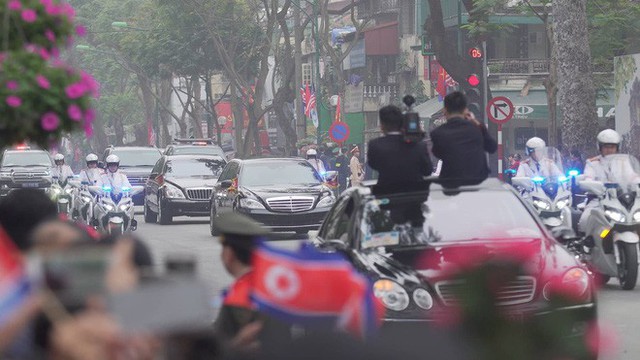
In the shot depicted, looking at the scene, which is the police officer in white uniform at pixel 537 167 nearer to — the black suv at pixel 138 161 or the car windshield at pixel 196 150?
the car windshield at pixel 196 150

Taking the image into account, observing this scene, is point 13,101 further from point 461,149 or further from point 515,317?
point 461,149

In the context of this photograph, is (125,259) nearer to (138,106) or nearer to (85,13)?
(85,13)

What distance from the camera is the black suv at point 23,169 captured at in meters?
41.2

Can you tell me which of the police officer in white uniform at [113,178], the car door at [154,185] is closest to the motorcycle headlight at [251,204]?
the police officer in white uniform at [113,178]

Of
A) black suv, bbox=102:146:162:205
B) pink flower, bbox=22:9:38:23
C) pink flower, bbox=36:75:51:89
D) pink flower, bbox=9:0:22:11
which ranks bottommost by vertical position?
black suv, bbox=102:146:162:205

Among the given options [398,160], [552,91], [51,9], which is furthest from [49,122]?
[552,91]

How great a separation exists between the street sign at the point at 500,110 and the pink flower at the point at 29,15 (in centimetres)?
2536

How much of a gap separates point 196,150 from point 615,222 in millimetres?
22935

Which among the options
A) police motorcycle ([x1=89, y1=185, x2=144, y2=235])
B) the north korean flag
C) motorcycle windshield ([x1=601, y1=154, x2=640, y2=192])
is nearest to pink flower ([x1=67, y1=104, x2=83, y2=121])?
the north korean flag

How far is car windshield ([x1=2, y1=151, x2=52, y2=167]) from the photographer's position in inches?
1687

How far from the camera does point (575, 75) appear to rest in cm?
2936

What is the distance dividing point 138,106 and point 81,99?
277 feet

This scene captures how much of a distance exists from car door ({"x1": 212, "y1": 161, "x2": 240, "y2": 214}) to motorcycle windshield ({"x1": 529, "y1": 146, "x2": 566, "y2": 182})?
9.20 meters

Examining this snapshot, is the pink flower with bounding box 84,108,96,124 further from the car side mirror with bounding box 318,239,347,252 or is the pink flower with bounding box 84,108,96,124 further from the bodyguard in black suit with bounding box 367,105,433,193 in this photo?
the bodyguard in black suit with bounding box 367,105,433,193
